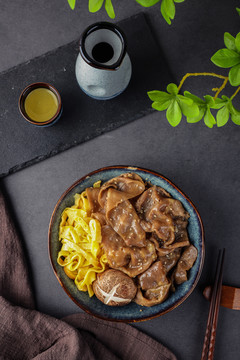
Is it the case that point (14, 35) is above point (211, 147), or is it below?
above

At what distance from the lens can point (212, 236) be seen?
80.3 inches

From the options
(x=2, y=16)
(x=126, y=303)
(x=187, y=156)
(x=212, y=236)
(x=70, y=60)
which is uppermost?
(x=2, y=16)

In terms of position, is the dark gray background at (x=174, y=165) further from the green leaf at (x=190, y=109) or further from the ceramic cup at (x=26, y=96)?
the green leaf at (x=190, y=109)

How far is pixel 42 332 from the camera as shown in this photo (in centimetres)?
200

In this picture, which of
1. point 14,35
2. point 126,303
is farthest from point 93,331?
point 14,35

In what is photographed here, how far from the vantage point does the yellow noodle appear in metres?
1.81

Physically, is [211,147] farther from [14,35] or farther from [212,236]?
[14,35]

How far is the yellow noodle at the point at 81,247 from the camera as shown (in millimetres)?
1806

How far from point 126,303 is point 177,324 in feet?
1.35

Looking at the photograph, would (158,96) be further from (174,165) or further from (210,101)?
(174,165)

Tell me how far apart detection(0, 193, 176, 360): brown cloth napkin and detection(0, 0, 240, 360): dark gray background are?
0.18 feet

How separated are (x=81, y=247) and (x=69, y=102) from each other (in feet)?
2.55

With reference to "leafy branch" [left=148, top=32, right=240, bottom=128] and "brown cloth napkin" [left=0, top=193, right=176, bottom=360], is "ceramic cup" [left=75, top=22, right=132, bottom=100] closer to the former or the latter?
"leafy branch" [left=148, top=32, right=240, bottom=128]

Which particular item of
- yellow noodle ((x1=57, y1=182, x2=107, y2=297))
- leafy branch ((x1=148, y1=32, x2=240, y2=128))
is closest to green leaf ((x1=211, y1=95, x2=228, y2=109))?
leafy branch ((x1=148, y1=32, x2=240, y2=128))
